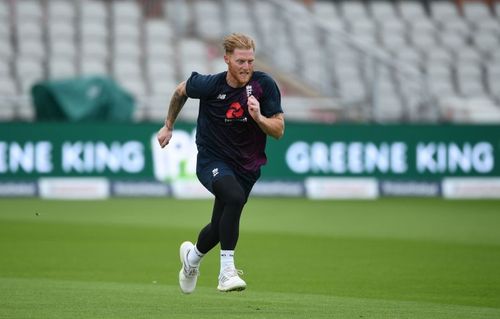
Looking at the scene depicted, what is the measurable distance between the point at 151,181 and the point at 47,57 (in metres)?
4.66

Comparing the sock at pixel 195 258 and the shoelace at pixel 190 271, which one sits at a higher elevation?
the sock at pixel 195 258

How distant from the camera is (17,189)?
21.5 metres

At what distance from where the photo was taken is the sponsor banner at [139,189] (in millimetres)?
22031

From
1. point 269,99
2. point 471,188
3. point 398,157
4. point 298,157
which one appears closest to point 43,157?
point 298,157

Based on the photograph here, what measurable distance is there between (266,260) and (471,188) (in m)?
11.2

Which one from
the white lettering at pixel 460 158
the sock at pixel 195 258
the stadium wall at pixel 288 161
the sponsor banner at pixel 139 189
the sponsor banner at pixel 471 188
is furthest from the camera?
the white lettering at pixel 460 158

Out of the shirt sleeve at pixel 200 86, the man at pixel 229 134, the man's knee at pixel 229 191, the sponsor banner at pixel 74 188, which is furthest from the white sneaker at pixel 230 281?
the sponsor banner at pixel 74 188

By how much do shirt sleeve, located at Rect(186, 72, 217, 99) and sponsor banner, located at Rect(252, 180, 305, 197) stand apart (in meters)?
13.9

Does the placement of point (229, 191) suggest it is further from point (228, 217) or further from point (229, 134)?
point (229, 134)

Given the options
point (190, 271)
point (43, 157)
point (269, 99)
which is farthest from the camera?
point (43, 157)

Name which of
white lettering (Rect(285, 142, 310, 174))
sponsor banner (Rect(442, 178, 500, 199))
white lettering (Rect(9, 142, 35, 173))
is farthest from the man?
sponsor banner (Rect(442, 178, 500, 199))

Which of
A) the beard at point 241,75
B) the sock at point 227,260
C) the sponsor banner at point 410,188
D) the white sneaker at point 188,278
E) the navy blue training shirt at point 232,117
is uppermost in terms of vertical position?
the beard at point 241,75

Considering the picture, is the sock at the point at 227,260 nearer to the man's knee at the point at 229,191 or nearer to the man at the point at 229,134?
the man at the point at 229,134

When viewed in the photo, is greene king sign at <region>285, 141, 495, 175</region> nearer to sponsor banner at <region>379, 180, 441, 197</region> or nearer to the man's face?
sponsor banner at <region>379, 180, 441, 197</region>
